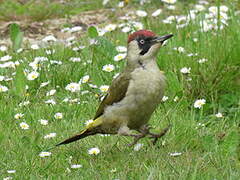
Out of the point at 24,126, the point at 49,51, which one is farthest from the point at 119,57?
the point at 24,126

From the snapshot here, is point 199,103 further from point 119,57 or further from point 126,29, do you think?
point 126,29

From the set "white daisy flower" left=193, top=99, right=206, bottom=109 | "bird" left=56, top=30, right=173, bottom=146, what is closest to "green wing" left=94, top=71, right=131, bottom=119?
"bird" left=56, top=30, right=173, bottom=146

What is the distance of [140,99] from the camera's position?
531 cm

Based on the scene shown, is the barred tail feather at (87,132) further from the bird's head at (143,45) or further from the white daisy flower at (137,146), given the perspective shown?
the bird's head at (143,45)

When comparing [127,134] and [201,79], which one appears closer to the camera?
[127,134]

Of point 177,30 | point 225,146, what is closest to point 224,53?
point 177,30

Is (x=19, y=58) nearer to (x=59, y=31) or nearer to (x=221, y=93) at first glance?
(x=59, y=31)

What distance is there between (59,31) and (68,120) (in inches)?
117

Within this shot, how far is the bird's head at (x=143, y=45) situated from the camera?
5.46m

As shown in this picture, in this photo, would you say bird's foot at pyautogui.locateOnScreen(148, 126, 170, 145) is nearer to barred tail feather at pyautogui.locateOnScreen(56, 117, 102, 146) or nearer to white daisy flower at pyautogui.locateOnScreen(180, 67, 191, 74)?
barred tail feather at pyautogui.locateOnScreen(56, 117, 102, 146)

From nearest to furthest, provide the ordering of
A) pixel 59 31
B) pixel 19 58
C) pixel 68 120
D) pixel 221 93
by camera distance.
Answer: pixel 68 120
pixel 221 93
pixel 19 58
pixel 59 31

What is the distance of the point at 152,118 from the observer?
6.17 metres

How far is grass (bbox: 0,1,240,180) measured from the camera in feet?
16.8

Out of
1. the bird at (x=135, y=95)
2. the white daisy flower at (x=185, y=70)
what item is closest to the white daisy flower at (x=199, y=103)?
the white daisy flower at (x=185, y=70)
